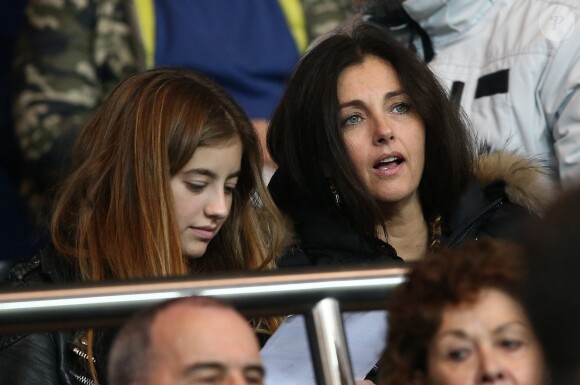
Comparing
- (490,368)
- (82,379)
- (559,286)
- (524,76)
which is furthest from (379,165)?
(559,286)

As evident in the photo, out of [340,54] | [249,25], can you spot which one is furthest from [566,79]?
[249,25]

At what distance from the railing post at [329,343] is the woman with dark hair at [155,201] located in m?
1.16

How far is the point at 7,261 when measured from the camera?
13.1ft

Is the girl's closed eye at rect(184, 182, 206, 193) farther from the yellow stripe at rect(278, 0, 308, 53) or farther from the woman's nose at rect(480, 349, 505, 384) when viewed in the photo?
the woman's nose at rect(480, 349, 505, 384)

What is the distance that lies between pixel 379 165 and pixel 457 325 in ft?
6.38

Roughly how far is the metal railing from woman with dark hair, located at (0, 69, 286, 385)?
1143 millimetres

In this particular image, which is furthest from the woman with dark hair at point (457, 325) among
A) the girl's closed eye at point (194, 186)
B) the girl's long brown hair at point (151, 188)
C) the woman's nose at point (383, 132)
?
the woman's nose at point (383, 132)

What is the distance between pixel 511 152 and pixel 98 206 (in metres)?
1.25

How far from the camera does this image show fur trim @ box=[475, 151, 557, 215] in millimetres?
3787

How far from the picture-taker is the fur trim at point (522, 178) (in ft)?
12.4

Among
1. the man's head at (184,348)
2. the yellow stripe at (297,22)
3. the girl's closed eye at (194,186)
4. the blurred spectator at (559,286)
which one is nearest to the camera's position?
the blurred spectator at (559,286)

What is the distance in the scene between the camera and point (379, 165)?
376 centimetres

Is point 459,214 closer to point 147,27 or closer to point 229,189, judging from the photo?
point 229,189

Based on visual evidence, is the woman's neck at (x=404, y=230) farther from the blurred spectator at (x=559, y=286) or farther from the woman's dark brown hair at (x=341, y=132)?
the blurred spectator at (x=559, y=286)
